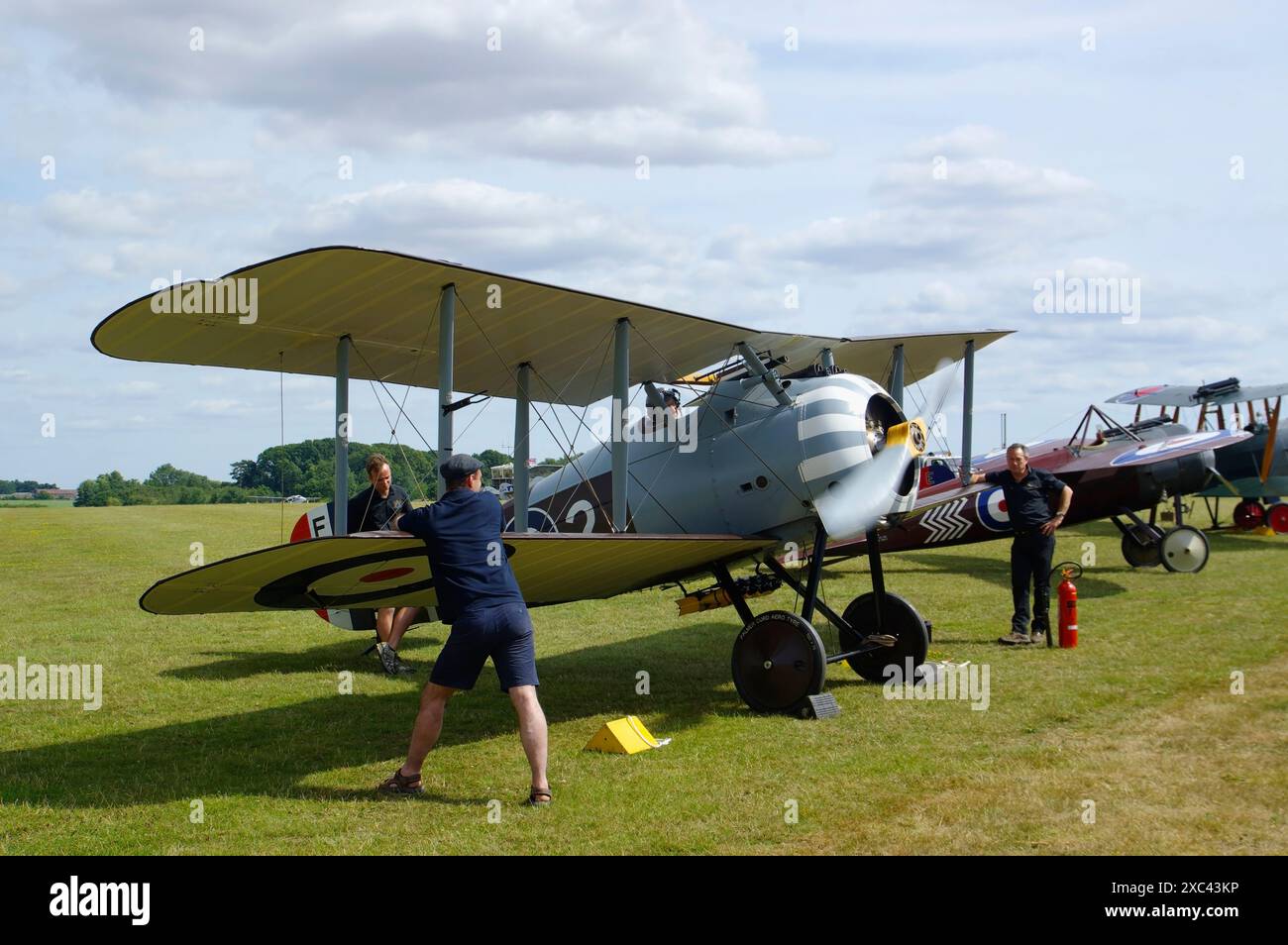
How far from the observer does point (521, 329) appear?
7488mm

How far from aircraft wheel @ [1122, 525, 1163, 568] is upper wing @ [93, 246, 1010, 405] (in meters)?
8.26

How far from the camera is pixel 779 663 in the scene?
7297 millimetres

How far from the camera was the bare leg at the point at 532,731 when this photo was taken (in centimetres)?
526

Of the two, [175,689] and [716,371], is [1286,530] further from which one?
[175,689]

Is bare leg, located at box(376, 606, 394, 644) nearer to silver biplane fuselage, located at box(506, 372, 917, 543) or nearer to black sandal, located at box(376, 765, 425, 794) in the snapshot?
silver biplane fuselage, located at box(506, 372, 917, 543)

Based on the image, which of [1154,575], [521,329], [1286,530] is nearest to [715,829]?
[521,329]

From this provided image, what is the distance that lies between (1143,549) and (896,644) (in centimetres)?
956

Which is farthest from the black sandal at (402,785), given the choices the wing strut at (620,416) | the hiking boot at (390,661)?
the hiking boot at (390,661)

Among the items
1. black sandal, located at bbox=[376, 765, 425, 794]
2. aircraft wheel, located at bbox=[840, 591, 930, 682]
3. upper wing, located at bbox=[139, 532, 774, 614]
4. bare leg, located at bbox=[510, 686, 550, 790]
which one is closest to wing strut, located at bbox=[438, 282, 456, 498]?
upper wing, located at bbox=[139, 532, 774, 614]

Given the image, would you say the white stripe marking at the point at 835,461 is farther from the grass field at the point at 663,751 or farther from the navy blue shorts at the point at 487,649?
the navy blue shorts at the point at 487,649

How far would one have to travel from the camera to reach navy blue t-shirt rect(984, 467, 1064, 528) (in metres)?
9.95

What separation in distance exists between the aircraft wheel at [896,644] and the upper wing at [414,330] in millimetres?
2232

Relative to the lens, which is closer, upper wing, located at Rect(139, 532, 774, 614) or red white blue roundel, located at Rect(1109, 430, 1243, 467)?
upper wing, located at Rect(139, 532, 774, 614)

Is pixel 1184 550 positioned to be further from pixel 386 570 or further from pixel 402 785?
pixel 402 785
